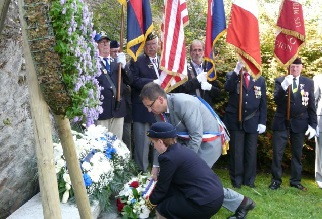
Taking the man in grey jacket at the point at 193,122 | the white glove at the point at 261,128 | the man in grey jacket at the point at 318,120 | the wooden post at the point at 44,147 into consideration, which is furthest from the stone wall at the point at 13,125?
the man in grey jacket at the point at 318,120

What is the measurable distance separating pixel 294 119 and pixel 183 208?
3359mm

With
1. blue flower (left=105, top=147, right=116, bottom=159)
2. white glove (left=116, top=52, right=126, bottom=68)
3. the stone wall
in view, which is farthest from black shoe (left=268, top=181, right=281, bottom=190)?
the stone wall

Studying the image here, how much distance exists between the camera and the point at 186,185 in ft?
12.9

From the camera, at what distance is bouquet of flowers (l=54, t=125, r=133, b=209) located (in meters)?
4.71

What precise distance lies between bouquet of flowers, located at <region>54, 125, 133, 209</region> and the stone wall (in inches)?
12.2

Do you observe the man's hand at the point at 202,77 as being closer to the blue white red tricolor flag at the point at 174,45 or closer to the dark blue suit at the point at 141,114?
the blue white red tricolor flag at the point at 174,45

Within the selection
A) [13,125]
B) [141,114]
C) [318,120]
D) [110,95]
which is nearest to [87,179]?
[13,125]

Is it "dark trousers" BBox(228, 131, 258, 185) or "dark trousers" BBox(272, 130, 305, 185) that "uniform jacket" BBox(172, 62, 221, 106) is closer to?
"dark trousers" BBox(228, 131, 258, 185)

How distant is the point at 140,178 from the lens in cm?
514

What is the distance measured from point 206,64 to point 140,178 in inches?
76.1

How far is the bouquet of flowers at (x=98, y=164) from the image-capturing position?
4.71 meters

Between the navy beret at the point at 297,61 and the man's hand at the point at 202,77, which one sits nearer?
the man's hand at the point at 202,77

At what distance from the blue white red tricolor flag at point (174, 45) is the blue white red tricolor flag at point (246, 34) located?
0.68 m

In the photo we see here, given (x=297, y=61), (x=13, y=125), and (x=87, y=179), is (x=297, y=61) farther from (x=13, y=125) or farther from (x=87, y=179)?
(x=13, y=125)
